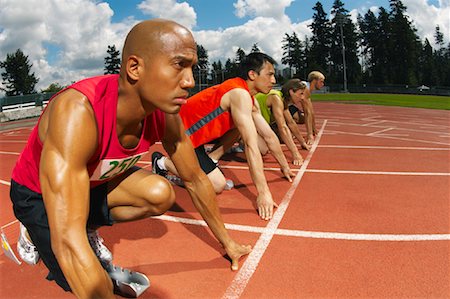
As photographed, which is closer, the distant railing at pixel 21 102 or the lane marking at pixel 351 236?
the lane marking at pixel 351 236

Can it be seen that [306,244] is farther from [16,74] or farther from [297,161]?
[16,74]

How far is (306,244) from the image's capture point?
276 cm

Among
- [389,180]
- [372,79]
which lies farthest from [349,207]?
[372,79]

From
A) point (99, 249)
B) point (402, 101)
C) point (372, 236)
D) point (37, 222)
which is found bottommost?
point (402, 101)

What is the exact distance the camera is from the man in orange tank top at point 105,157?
1.34m

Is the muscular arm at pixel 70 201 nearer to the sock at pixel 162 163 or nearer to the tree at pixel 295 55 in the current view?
the sock at pixel 162 163

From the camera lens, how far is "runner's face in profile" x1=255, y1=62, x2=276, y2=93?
4.05m

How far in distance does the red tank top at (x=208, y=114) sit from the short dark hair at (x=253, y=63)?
0.50 ft

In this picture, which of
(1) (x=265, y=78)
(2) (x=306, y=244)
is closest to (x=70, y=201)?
(2) (x=306, y=244)

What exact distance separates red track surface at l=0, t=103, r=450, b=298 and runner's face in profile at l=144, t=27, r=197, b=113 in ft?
4.06

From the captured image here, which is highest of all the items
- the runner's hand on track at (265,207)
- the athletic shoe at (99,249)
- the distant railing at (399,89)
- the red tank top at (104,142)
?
the red tank top at (104,142)

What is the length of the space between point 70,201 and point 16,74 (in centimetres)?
5337

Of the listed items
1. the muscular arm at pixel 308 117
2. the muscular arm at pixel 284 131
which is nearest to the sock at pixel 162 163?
the muscular arm at pixel 284 131

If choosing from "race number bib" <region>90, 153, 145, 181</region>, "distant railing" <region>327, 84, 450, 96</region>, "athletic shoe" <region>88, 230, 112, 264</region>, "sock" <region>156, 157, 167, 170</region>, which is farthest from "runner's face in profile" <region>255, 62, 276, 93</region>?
"distant railing" <region>327, 84, 450, 96</region>
